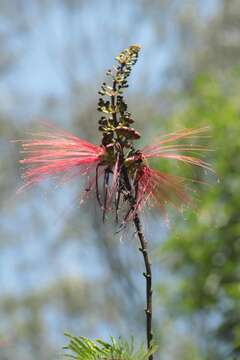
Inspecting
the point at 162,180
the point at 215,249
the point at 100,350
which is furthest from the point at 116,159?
the point at 215,249

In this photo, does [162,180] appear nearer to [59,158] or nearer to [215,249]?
[59,158]

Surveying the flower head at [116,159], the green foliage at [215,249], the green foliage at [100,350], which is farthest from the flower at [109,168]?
the green foliage at [215,249]

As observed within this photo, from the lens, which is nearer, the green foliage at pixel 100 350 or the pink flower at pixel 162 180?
the green foliage at pixel 100 350

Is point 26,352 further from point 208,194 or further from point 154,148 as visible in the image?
point 154,148

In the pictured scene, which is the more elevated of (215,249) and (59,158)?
(215,249)

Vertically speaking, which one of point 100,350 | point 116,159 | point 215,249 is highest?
point 215,249

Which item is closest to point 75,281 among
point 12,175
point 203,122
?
point 12,175

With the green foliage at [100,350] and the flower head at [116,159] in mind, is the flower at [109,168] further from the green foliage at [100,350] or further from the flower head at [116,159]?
the green foliage at [100,350]

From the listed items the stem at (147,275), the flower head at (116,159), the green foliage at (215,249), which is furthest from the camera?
the green foliage at (215,249)
